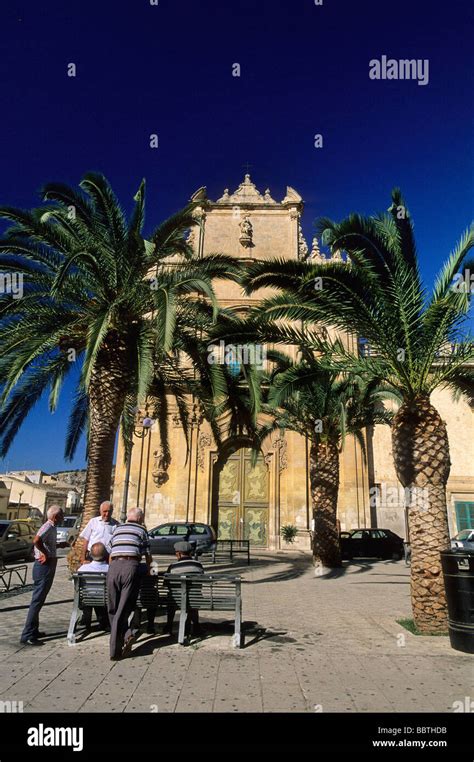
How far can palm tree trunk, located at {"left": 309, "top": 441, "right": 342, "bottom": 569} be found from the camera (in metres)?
15.2

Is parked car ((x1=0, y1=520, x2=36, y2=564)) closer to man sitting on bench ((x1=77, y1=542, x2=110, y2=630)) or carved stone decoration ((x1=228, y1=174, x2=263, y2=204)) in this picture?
man sitting on bench ((x1=77, y1=542, x2=110, y2=630))

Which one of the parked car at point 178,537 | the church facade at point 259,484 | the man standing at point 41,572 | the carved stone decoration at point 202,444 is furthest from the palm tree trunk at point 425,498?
the carved stone decoration at point 202,444

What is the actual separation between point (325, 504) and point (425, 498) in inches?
316

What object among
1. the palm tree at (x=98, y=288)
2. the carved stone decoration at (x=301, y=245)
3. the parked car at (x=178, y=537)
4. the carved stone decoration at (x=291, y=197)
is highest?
the carved stone decoration at (x=291, y=197)

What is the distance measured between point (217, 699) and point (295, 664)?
139cm

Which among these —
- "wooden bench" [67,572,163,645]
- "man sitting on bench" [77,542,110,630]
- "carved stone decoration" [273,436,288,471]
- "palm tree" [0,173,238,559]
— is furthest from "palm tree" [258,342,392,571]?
"wooden bench" [67,572,163,645]

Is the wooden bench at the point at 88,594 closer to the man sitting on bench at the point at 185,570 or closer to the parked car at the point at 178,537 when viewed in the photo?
the man sitting on bench at the point at 185,570

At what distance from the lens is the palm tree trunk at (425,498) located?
A: 709cm

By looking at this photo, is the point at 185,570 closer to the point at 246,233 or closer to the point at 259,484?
the point at 259,484

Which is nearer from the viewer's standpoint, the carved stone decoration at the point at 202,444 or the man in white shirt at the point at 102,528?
the man in white shirt at the point at 102,528

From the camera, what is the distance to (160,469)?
23125mm

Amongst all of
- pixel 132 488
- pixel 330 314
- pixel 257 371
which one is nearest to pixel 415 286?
pixel 330 314

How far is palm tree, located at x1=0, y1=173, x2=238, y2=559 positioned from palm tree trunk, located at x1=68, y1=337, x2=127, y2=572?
0.02m

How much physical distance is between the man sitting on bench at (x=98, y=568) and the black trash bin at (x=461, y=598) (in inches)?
170
